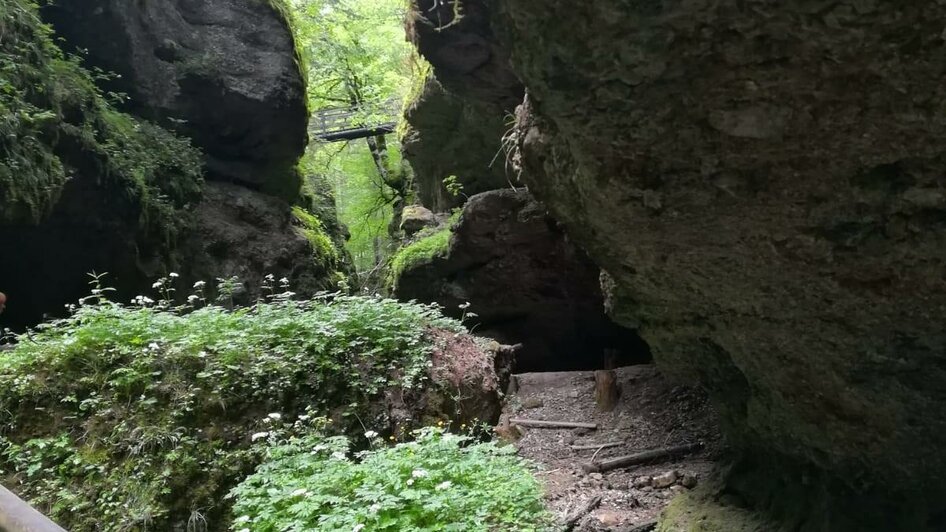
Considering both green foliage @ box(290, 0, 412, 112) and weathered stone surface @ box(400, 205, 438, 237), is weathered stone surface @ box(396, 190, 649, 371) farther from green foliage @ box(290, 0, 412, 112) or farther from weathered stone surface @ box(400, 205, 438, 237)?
green foliage @ box(290, 0, 412, 112)

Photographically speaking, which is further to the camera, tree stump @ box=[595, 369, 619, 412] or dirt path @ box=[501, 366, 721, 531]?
tree stump @ box=[595, 369, 619, 412]

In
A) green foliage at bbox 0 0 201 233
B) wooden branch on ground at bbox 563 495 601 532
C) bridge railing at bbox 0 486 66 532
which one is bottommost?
wooden branch on ground at bbox 563 495 601 532

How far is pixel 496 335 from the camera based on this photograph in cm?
1165

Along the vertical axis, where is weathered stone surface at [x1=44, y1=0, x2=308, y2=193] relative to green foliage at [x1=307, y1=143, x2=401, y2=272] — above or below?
above

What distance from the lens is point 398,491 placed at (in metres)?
3.35

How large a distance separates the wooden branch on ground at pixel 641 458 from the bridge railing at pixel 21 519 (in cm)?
634

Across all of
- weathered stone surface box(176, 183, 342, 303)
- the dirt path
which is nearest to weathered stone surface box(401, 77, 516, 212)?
weathered stone surface box(176, 183, 342, 303)

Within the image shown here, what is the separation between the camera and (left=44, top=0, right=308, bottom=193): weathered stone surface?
10.7 meters

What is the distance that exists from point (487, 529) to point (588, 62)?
2.50m

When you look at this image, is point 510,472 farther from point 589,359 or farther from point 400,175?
point 400,175

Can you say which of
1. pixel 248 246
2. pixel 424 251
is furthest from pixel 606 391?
pixel 248 246

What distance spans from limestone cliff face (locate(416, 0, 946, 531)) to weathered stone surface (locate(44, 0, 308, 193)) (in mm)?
9032

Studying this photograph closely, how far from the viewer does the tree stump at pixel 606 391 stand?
9.12 metres

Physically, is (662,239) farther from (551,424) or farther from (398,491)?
(551,424)
